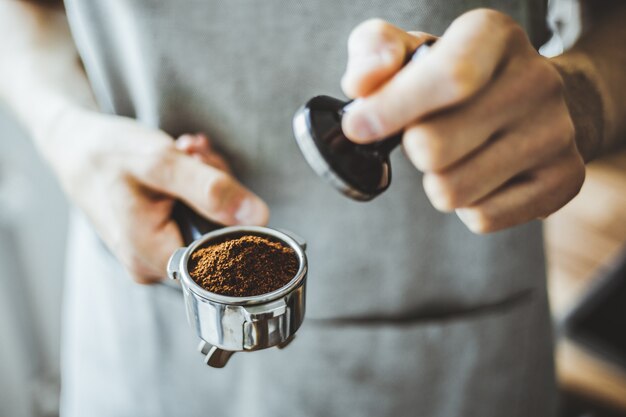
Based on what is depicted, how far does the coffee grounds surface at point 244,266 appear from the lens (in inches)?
13.6

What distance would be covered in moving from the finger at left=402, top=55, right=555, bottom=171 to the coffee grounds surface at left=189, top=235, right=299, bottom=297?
0.11m

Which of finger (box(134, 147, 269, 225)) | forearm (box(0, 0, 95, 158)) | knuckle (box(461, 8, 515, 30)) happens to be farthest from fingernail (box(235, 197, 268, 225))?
forearm (box(0, 0, 95, 158))

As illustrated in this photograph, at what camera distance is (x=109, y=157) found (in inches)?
21.6

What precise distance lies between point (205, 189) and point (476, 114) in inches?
8.8

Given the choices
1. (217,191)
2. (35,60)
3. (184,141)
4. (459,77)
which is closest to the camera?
(459,77)

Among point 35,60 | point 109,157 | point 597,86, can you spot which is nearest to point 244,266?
point 109,157

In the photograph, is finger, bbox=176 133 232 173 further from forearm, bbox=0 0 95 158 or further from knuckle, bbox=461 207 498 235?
knuckle, bbox=461 207 498 235

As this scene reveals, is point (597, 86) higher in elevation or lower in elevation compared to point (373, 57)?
lower

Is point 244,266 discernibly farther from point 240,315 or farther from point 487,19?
point 487,19

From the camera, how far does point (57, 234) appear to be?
4.35 ft

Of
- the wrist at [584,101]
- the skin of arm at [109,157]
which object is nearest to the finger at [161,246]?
the skin of arm at [109,157]

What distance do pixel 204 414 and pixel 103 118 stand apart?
1.33ft

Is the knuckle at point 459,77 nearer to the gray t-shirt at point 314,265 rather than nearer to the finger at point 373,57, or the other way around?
the finger at point 373,57

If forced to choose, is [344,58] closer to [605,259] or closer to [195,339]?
[195,339]
